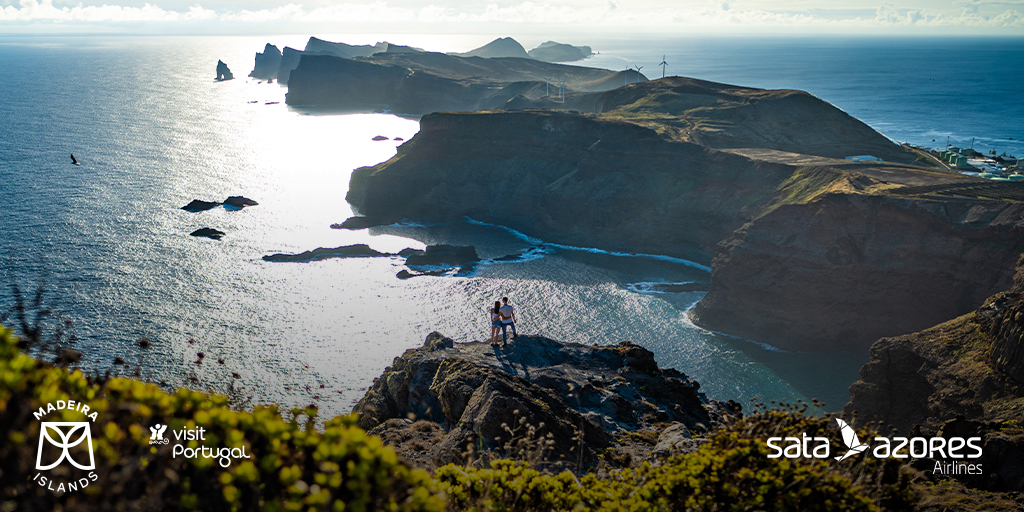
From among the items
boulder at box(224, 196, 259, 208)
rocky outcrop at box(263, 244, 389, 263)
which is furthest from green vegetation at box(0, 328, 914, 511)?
boulder at box(224, 196, 259, 208)

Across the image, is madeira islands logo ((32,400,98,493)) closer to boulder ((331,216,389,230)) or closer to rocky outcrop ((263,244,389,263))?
rocky outcrop ((263,244,389,263))

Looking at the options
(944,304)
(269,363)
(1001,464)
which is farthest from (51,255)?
(944,304)

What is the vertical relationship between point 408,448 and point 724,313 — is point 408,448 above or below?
above

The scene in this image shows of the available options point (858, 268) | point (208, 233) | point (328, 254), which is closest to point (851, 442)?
point (858, 268)

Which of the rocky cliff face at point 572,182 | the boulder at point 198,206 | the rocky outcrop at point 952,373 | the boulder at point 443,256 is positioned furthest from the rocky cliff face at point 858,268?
A: the boulder at point 198,206

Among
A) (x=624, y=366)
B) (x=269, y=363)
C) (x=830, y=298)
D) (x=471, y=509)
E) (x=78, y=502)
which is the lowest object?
(x=269, y=363)

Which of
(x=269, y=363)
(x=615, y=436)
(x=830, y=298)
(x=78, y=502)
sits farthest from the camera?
(x=830, y=298)

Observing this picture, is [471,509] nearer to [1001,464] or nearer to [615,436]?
[615,436]
